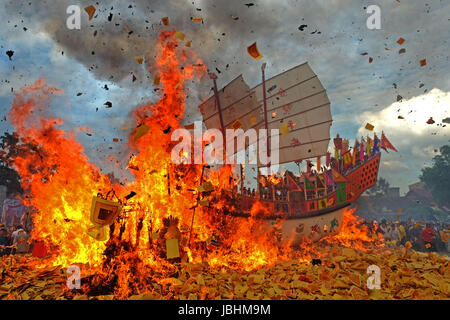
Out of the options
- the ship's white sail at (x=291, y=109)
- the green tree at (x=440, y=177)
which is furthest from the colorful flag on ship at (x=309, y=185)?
the green tree at (x=440, y=177)

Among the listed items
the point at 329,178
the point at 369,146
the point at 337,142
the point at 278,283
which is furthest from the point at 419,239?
the point at 278,283

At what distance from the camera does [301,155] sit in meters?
26.1

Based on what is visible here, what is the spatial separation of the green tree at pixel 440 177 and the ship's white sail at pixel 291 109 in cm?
3480

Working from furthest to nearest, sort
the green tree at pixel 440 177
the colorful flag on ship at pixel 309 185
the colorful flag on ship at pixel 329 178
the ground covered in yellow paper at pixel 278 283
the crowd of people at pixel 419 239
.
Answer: the green tree at pixel 440 177
the colorful flag on ship at pixel 329 178
the colorful flag on ship at pixel 309 185
the crowd of people at pixel 419 239
the ground covered in yellow paper at pixel 278 283

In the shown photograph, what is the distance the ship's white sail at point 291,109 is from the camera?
23453 millimetres

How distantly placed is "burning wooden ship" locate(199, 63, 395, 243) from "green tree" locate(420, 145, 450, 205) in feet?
114

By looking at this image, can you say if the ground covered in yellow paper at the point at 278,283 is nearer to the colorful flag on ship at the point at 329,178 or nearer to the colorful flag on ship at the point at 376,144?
the colorful flag on ship at the point at 329,178

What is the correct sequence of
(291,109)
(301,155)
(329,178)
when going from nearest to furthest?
(329,178), (291,109), (301,155)

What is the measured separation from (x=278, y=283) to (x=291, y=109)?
2137cm

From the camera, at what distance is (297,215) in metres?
13.1

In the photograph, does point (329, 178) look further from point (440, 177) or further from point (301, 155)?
point (440, 177)

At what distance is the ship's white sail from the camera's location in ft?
76.9

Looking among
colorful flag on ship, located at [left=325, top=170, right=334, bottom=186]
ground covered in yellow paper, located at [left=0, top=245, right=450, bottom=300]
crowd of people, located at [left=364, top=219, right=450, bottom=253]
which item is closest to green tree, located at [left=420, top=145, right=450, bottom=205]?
crowd of people, located at [left=364, top=219, right=450, bottom=253]
